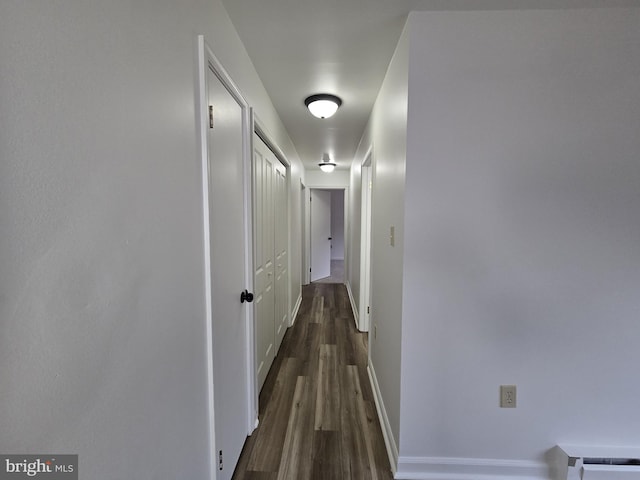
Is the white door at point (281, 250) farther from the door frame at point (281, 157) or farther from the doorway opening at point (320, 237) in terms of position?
the doorway opening at point (320, 237)

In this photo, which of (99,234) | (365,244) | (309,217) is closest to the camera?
(99,234)

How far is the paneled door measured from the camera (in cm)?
199

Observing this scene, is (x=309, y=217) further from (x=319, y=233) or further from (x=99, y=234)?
(x=99, y=234)

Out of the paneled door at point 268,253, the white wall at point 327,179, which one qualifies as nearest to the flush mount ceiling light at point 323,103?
the paneled door at point 268,253

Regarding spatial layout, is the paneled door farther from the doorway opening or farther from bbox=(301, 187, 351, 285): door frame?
the doorway opening

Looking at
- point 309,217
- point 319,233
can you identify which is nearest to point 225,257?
point 309,217

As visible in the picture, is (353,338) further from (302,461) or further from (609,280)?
(609,280)

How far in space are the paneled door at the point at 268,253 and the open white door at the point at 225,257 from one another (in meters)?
0.26

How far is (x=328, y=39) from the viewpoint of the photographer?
1.50 meters

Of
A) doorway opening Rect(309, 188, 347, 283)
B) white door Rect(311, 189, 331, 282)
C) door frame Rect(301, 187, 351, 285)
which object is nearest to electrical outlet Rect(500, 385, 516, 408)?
door frame Rect(301, 187, 351, 285)

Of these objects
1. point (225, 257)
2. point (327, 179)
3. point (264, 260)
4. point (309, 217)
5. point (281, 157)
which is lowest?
point (264, 260)

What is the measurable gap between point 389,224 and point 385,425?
50.0 inches

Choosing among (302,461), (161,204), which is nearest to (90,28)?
(161,204)

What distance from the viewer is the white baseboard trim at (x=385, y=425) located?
4.83 ft
